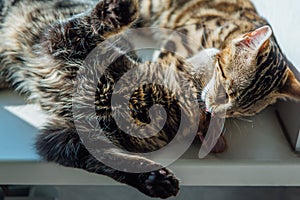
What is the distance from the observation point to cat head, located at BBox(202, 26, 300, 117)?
3.23 ft

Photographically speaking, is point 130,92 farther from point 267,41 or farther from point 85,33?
point 267,41

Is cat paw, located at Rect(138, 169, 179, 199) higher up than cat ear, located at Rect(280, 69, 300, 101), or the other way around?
cat ear, located at Rect(280, 69, 300, 101)

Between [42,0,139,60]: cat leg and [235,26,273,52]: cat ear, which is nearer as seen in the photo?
[235,26,273,52]: cat ear

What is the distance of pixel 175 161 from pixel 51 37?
391mm

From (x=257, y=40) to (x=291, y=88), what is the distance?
139 mm

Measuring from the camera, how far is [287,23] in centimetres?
105

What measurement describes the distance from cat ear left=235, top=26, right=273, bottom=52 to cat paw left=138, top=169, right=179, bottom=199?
0.98ft

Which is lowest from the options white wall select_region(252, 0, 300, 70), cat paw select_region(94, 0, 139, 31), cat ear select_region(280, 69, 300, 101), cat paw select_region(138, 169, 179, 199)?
cat paw select_region(138, 169, 179, 199)

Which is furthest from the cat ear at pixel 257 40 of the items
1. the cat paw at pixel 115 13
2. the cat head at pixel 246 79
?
the cat paw at pixel 115 13

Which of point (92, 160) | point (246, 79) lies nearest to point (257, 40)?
point (246, 79)

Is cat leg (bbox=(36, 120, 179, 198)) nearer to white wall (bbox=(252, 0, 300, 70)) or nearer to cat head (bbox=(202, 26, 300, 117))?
cat head (bbox=(202, 26, 300, 117))

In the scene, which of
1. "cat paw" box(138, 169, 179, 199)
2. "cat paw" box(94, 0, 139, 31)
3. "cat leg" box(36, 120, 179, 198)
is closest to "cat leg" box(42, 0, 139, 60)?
"cat paw" box(94, 0, 139, 31)

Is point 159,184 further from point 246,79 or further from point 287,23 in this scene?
point 287,23

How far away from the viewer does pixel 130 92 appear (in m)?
1.05
